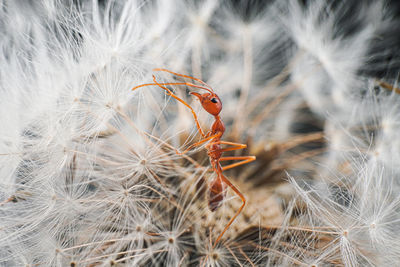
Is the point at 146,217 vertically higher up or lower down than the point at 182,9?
lower down

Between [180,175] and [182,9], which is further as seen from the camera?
[182,9]

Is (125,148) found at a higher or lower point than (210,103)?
lower

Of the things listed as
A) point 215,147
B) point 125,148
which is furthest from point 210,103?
point 125,148

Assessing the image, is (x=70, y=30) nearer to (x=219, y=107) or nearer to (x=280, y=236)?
(x=219, y=107)

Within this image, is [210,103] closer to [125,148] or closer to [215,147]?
[215,147]

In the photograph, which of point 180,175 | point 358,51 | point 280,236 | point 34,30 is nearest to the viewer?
point 280,236

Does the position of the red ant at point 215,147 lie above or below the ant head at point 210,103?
below

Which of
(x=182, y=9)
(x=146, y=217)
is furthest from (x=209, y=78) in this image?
(x=146, y=217)

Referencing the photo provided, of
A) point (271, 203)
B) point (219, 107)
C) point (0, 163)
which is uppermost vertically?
point (219, 107)

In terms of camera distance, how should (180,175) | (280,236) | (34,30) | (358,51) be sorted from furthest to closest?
1. (358,51)
2. (34,30)
3. (180,175)
4. (280,236)

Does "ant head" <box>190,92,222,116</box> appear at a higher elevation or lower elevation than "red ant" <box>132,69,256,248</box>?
higher
